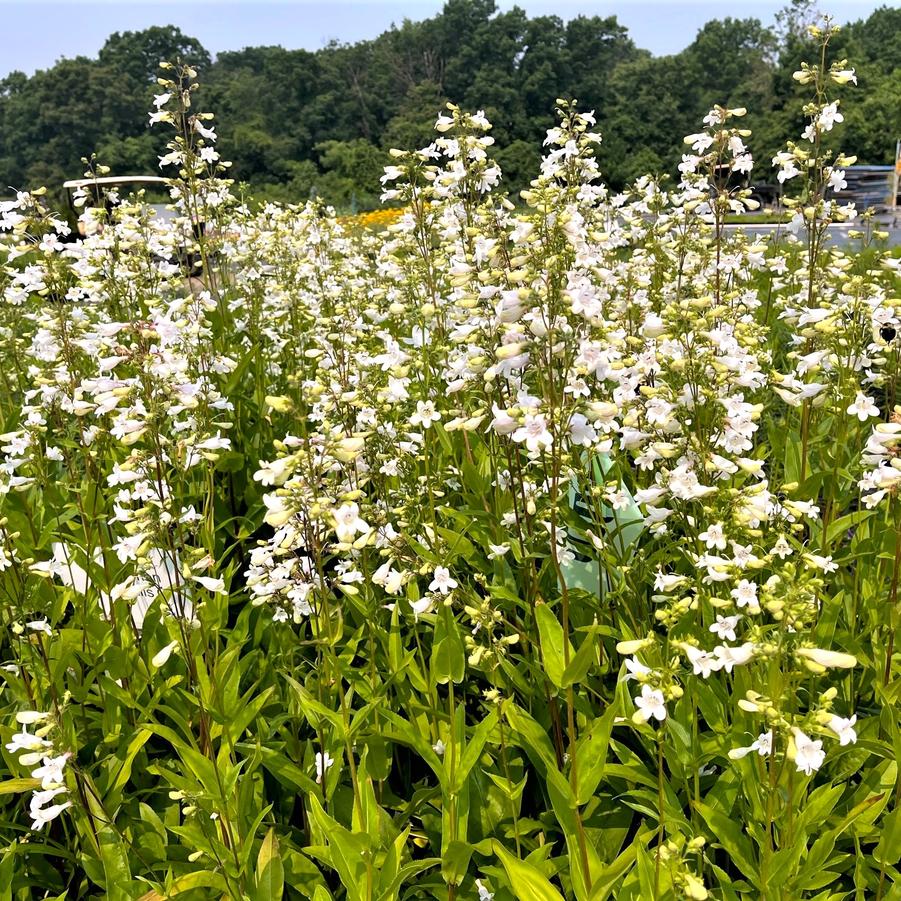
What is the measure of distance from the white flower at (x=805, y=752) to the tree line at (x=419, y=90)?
6629 centimetres

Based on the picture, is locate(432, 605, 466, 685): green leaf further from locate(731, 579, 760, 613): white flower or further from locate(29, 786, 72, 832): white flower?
locate(29, 786, 72, 832): white flower

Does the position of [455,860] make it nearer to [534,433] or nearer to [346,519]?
[346,519]

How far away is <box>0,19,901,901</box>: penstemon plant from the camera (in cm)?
261

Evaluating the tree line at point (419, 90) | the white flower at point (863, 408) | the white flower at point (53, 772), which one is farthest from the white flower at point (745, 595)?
Answer: the tree line at point (419, 90)

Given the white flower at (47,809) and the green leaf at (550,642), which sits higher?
the green leaf at (550,642)

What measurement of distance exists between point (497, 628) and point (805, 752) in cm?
194

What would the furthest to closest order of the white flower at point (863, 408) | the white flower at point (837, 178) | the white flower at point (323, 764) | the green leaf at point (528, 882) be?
1. the white flower at point (837, 178)
2. the white flower at point (863, 408)
3. the white flower at point (323, 764)
4. the green leaf at point (528, 882)

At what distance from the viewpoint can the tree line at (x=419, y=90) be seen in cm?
7381

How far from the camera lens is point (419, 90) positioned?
292 feet

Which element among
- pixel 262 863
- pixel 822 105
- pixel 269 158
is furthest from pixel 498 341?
pixel 269 158

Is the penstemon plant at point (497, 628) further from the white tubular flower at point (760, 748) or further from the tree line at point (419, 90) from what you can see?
the tree line at point (419, 90)

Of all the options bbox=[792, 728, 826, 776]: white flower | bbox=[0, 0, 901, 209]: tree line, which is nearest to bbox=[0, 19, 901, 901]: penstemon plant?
bbox=[792, 728, 826, 776]: white flower

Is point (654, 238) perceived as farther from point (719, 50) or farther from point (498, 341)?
point (719, 50)

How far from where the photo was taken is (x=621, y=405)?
3.34 metres
